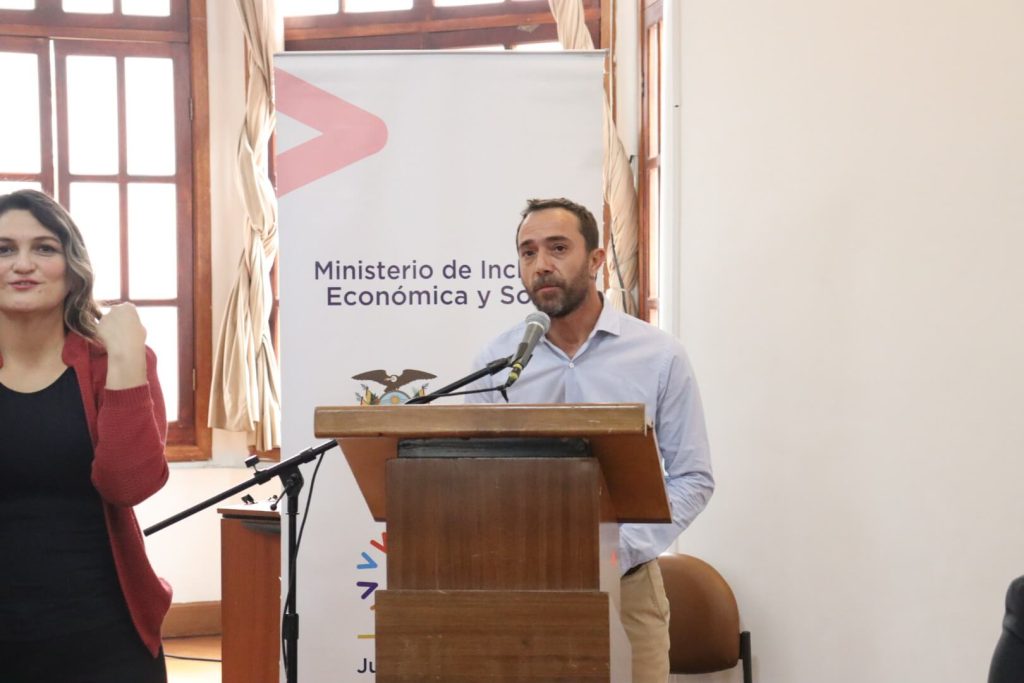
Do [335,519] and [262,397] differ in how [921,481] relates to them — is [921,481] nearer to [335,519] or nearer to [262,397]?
[335,519]

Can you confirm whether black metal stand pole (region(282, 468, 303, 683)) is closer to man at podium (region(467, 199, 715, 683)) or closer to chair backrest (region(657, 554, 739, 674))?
man at podium (region(467, 199, 715, 683))

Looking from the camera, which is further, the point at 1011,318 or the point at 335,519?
the point at 335,519

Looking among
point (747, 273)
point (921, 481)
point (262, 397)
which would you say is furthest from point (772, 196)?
point (262, 397)

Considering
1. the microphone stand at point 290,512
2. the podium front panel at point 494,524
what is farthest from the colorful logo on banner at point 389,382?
the podium front panel at point 494,524

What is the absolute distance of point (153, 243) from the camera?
6.54 meters

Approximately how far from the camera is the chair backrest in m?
3.29

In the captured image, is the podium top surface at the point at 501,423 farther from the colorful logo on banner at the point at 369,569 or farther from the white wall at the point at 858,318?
the colorful logo on banner at the point at 369,569

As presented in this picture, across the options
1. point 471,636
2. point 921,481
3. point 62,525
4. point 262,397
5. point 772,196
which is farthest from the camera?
point 262,397

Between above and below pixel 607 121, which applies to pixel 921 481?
below

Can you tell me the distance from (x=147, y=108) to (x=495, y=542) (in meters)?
5.55

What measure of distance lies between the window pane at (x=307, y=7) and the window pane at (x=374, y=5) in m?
0.11

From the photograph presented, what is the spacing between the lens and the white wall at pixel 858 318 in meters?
2.33

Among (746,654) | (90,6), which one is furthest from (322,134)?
(90,6)

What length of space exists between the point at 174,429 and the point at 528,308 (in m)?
3.61
